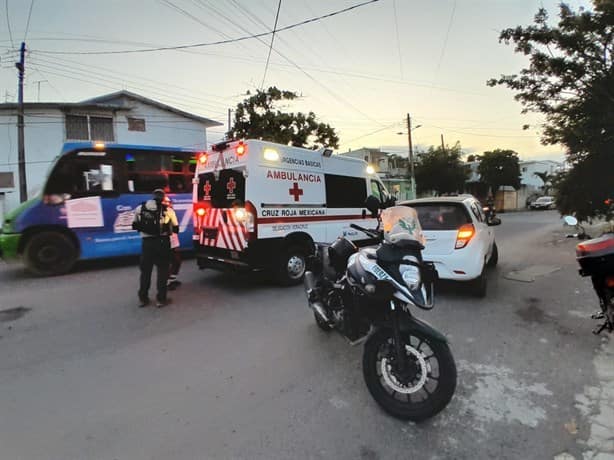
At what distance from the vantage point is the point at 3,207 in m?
16.5

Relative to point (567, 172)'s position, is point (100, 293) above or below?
below

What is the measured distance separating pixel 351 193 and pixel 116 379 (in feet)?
17.8

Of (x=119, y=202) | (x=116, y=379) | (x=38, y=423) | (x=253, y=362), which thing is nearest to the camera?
(x=38, y=423)

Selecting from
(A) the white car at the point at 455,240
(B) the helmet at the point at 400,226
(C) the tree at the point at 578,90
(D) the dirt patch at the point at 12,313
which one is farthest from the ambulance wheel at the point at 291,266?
(C) the tree at the point at 578,90

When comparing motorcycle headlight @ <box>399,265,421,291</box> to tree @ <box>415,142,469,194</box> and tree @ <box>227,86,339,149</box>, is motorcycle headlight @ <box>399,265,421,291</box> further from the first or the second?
tree @ <box>415,142,469,194</box>

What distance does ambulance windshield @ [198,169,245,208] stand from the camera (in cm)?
537

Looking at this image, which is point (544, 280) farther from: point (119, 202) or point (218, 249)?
point (119, 202)

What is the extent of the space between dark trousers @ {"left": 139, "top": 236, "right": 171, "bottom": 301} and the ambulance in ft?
3.04

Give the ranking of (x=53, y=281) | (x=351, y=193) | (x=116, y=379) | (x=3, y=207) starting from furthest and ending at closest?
(x=3, y=207) → (x=351, y=193) → (x=53, y=281) → (x=116, y=379)

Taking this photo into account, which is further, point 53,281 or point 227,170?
point 53,281

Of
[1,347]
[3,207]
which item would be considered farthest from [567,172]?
[3,207]

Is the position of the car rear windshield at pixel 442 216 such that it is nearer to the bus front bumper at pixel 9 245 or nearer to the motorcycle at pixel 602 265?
the motorcycle at pixel 602 265

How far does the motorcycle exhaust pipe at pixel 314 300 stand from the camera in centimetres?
363

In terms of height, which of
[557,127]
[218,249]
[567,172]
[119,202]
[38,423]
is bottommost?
[38,423]
